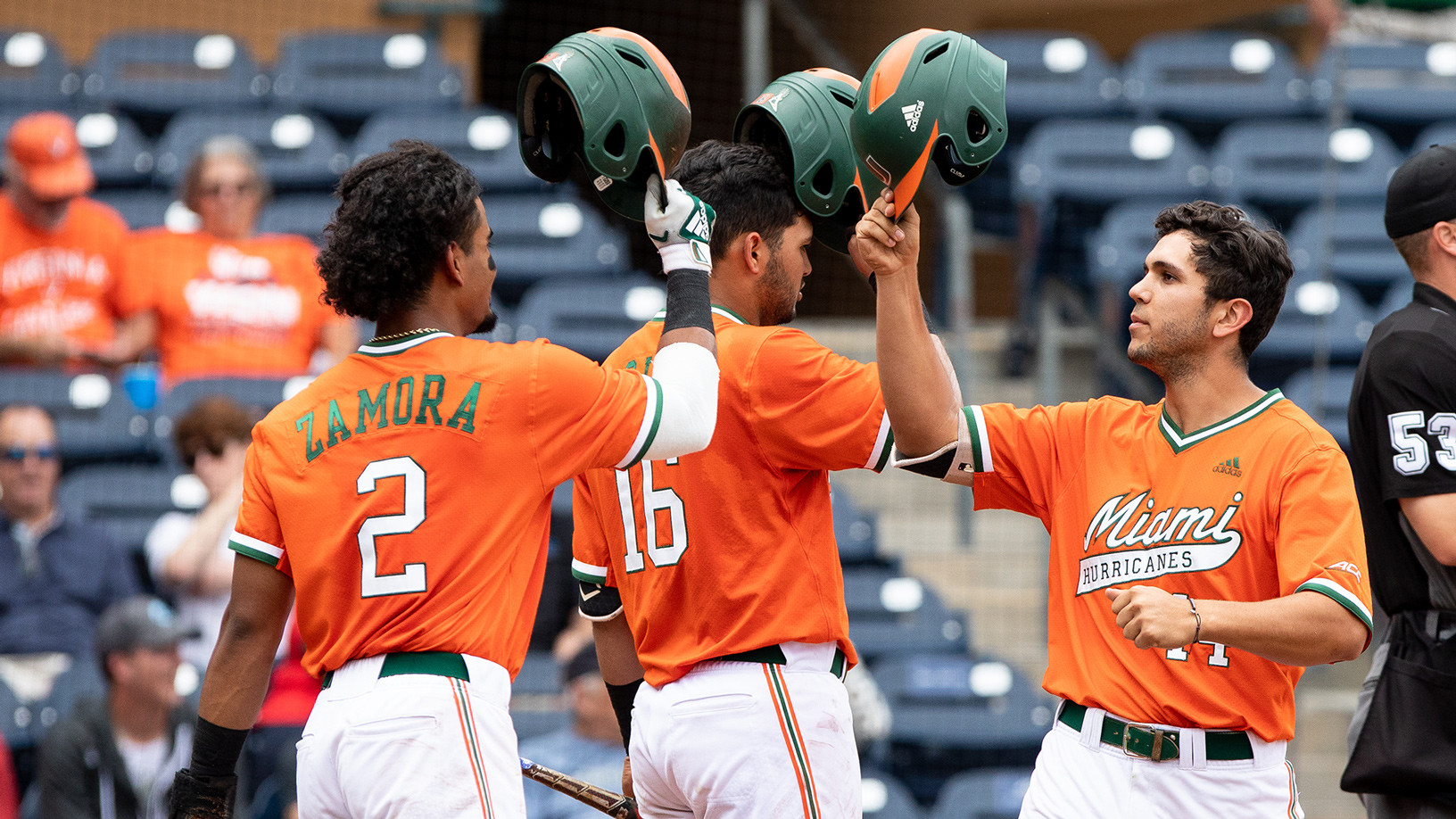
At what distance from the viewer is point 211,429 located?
511 centimetres

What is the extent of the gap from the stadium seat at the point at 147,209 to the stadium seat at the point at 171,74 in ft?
2.34

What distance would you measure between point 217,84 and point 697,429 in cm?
619

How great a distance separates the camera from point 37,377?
5930 mm

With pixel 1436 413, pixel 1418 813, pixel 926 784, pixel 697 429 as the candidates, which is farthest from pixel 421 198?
pixel 926 784

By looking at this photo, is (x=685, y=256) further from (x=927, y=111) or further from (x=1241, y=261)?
(x=1241, y=261)

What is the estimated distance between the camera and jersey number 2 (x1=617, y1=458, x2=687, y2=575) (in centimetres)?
266

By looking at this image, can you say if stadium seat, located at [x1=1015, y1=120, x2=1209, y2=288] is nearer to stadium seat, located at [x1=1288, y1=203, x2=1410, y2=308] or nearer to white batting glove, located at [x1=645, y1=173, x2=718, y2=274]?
stadium seat, located at [x1=1288, y1=203, x2=1410, y2=308]

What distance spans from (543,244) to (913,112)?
450cm

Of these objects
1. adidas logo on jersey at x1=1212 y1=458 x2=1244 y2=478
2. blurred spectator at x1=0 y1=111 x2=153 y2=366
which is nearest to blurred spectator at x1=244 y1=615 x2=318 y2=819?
blurred spectator at x1=0 y1=111 x2=153 y2=366

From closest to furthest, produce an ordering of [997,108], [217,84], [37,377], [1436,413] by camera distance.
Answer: [997,108] → [1436,413] → [37,377] → [217,84]

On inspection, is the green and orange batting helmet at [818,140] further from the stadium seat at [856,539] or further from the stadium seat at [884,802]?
the stadium seat at [856,539]

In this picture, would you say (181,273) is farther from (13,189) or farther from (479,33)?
(479,33)

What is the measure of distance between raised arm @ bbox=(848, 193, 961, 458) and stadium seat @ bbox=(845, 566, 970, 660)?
3.12 meters

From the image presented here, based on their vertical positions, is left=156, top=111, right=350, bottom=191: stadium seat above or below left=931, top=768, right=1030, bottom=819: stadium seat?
above
